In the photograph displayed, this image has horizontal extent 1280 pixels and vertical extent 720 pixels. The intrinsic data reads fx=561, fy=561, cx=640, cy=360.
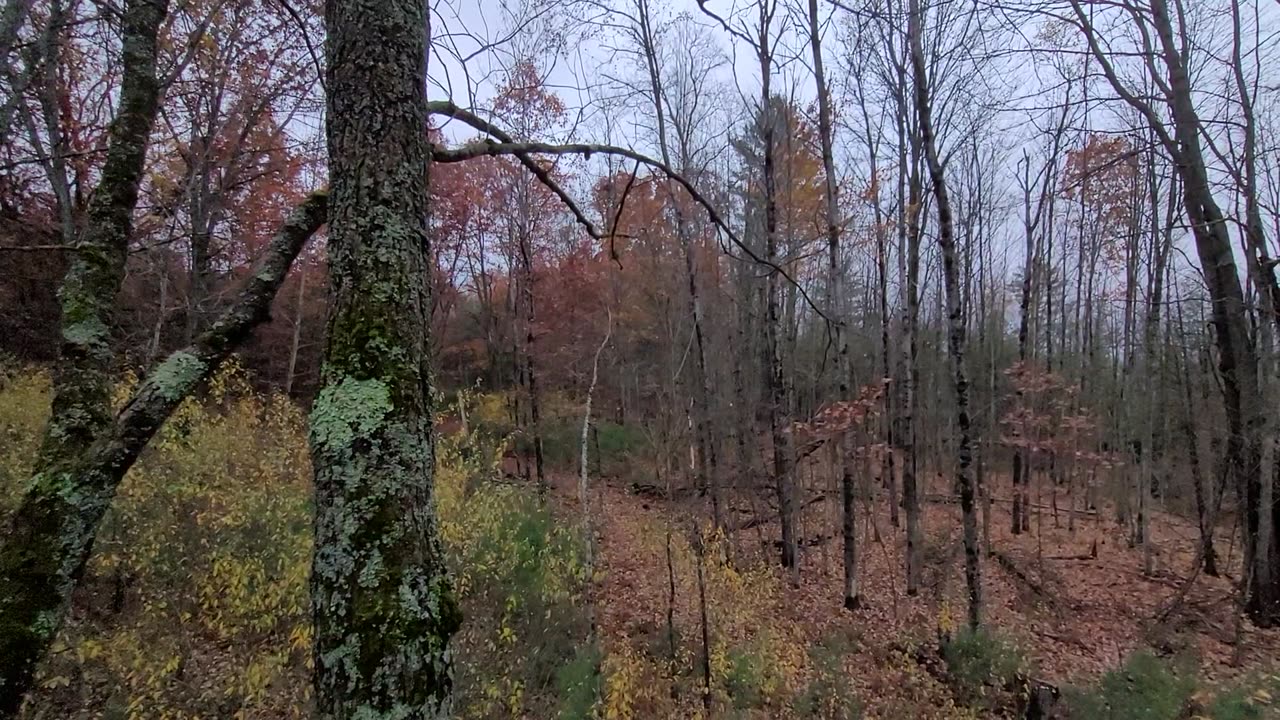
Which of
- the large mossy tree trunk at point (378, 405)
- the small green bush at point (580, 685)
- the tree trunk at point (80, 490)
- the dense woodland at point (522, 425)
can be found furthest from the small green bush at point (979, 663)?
the tree trunk at point (80, 490)

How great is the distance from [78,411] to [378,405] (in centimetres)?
139

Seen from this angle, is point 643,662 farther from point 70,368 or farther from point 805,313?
point 805,313

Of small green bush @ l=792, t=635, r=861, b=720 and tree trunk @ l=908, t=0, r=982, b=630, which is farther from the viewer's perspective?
tree trunk @ l=908, t=0, r=982, b=630

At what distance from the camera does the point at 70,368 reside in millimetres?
1768

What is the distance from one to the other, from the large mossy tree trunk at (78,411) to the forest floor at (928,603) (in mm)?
5687

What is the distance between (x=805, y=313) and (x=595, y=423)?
8212 mm

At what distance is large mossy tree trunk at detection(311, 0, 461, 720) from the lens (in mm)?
911

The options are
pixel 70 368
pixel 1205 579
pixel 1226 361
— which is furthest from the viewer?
pixel 1205 579

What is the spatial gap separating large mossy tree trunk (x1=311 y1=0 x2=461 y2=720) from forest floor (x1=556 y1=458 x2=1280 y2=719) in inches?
235

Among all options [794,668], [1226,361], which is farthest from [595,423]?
[1226,361]

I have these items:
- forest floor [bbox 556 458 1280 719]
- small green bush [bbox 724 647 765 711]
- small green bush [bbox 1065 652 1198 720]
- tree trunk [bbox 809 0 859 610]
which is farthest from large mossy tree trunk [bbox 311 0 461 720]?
tree trunk [bbox 809 0 859 610]

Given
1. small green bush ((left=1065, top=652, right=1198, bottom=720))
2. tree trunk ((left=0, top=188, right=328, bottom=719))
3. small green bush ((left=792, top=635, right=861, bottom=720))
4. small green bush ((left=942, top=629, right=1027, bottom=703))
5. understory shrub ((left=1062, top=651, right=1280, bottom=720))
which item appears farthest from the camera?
small green bush ((left=942, top=629, right=1027, bottom=703))

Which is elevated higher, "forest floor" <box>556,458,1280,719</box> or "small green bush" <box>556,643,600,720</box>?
"small green bush" <box>556,643,600,720</box>

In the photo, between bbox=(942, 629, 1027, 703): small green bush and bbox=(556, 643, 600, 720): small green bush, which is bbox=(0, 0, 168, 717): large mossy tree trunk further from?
bbox=(942, 629, 1027, 703): small green bush
